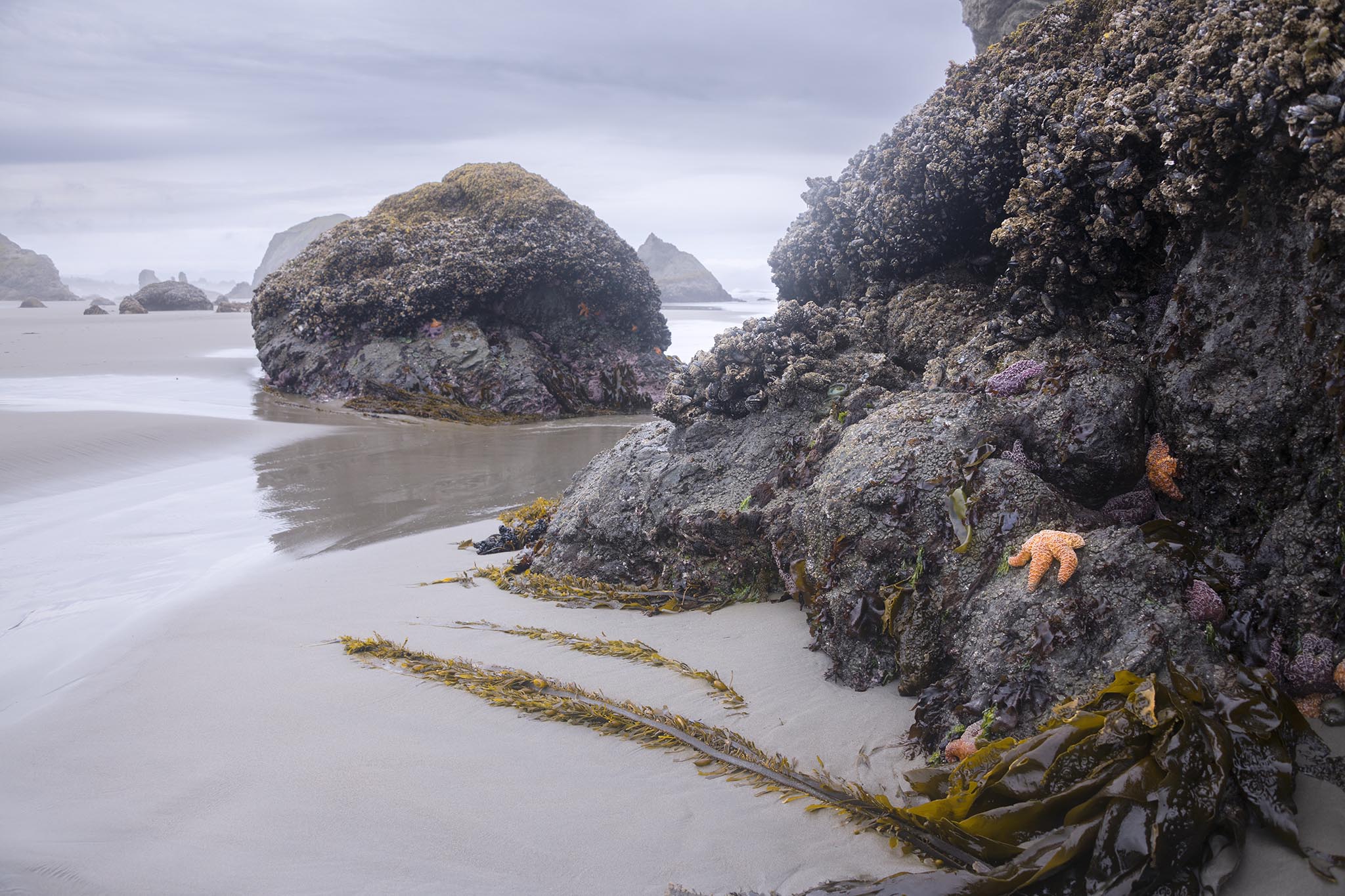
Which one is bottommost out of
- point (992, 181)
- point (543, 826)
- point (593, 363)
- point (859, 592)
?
point (543, 826)

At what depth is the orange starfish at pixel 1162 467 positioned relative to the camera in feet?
9.52

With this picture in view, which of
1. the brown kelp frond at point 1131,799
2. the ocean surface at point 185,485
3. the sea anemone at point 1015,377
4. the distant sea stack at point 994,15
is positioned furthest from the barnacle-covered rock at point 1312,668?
the distant sea stack at point 994,15

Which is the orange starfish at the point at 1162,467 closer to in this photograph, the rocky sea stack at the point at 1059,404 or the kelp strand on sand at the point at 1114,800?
the rocky sea stack at the point at 1059,404

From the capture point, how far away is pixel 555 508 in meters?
5.80

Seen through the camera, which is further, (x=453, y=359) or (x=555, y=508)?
(x=453, y=359)

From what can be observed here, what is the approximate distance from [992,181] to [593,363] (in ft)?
26.0

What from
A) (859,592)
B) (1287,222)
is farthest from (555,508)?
(1287,222)

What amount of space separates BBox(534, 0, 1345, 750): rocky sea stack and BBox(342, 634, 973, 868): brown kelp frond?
41 centimetres

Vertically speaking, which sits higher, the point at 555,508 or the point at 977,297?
the point at 977,297

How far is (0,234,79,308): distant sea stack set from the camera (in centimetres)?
4819

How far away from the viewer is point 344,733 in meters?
3.07

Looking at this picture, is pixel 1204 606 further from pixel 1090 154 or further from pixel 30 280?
pixel 30 280

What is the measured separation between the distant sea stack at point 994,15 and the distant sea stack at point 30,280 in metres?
53.0

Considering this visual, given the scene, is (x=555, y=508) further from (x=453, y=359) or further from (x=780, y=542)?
(x=453, y=359)
